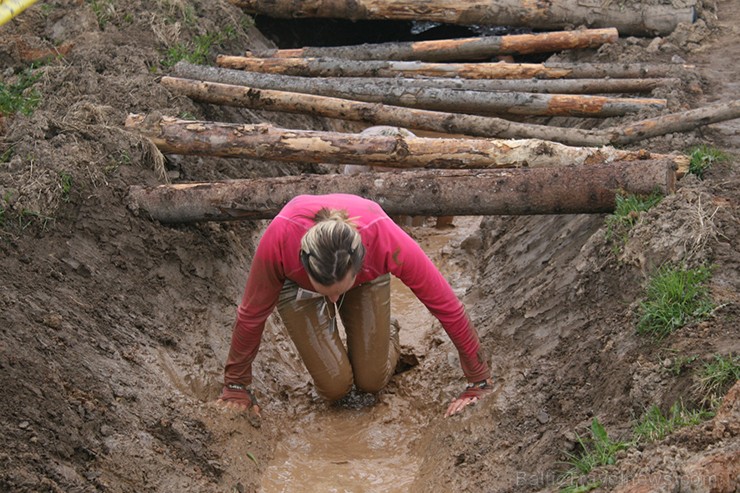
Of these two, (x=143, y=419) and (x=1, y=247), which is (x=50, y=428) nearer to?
(x=143, y=419)

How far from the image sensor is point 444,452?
499 cm

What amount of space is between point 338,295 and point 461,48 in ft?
19.7

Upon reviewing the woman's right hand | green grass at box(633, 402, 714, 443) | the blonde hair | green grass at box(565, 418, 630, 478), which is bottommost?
the woman's right hand

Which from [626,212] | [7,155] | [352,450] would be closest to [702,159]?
[626,212]

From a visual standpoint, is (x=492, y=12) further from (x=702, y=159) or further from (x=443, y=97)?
(x=702, y=159)

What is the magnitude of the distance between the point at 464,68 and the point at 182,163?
344 centimetres

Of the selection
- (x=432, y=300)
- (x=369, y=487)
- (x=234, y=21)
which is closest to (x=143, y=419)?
(x=369, y=487)

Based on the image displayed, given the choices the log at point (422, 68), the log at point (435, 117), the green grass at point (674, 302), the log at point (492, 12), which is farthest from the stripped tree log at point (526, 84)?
the green grass at point (674, 302)

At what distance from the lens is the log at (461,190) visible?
545 cm

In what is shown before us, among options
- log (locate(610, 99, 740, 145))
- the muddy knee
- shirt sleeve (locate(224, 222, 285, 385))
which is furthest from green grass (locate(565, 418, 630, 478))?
log (locate(610, 99, 740, 145))

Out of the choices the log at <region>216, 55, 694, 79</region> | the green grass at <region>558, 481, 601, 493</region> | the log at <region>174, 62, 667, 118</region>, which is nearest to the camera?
the green grass at <region>558, 481, 601, 493</region>

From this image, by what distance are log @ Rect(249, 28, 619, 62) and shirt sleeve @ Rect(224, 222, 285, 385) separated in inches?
211

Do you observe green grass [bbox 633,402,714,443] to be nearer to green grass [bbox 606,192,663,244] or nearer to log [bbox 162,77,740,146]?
green grass [bbox 606,192,663,244]

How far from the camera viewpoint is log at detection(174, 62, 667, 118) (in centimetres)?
788
